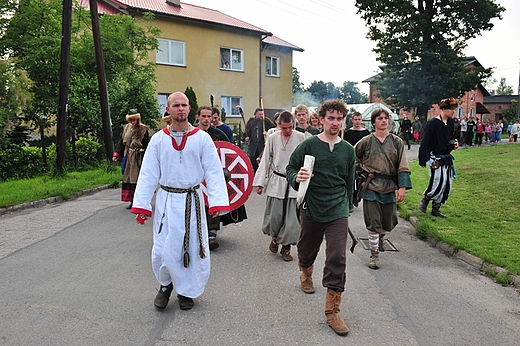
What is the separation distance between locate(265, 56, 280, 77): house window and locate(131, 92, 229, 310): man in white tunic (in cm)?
2702

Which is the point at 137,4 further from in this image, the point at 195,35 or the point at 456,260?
the point at 456,260

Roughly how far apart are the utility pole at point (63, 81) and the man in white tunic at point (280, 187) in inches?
346

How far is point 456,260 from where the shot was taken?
6301 millimetres

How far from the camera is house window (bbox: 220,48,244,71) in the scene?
28.2m

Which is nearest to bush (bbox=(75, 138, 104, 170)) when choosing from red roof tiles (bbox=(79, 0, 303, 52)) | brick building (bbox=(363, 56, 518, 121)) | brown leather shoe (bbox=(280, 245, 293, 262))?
red roof tiles (bbox=(79, 0, 303, 52))

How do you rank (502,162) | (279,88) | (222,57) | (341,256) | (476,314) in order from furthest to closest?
(279,88) → (222,57) → (502,162) → (476,314) → (341,256)

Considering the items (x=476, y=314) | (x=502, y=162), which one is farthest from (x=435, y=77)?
(x=476, y=314)

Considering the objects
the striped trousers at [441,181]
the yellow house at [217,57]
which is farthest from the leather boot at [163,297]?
the yellow house at [217,57]

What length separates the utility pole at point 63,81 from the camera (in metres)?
12.5

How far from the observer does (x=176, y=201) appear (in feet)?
14.2

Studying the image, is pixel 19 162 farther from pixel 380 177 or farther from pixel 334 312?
pixel 334 312

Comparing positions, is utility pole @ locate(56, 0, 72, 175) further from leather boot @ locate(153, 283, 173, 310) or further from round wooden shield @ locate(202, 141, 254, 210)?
leather boot @ locate(153, 283, 173, 310)

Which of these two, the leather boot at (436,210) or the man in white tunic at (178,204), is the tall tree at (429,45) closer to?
the leather boot at (436,210)

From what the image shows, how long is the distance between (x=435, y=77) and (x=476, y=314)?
31855 millimetres
